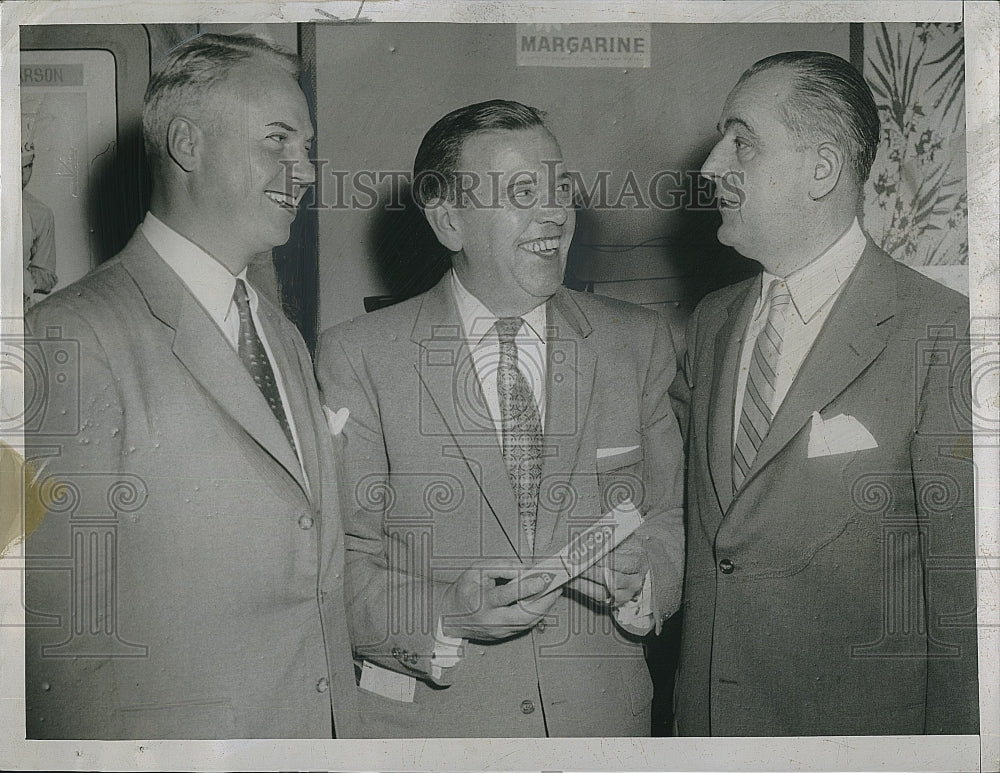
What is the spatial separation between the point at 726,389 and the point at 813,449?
0.29 meters

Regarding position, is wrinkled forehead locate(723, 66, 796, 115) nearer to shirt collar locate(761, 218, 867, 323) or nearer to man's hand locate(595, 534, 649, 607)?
shirt collar locate(761, 218, 867, 323)

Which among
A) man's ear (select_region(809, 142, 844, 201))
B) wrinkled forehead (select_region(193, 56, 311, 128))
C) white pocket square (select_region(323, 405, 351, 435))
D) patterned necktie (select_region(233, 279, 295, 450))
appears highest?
wrinkled forehead (select_region(193, 56, 311, 128))

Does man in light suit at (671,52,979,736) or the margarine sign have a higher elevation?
the margarine sign

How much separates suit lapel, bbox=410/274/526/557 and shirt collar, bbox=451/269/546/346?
18 millimetres

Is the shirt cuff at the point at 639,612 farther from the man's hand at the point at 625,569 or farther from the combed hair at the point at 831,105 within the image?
the combed hair at the point at 831,105

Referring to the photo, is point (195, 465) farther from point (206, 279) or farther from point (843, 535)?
point (843, 535)

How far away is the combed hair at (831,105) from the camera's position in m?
2.57

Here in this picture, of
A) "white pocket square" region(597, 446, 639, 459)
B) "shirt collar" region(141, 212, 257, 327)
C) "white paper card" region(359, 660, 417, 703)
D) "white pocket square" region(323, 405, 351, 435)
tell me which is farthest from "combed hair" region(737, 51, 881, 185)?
"white paper card" region(359, 660, 417, 703)

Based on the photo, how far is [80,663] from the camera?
8.41 feet

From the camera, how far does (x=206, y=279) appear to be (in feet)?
8.27

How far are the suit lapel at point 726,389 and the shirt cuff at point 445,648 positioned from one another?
0.81 meters

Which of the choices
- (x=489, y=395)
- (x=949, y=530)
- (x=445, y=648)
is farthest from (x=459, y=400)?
(x=949, y=530)

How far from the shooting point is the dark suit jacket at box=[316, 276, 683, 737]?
2533mm

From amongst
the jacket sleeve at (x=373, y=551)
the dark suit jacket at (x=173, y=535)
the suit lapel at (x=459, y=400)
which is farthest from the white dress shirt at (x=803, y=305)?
the dark suit jacket at (x=173, y=535)
